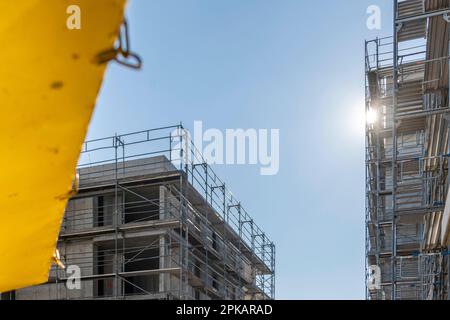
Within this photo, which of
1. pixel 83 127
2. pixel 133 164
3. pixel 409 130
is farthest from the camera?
pixel 133 164

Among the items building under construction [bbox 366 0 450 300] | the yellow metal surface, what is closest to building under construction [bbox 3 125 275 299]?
building under construction [bbox 366 0 450 300]

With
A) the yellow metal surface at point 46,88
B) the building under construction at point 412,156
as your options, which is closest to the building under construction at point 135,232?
the building under construction at point 412,156

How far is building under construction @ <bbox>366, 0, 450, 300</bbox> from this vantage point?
9.87 m

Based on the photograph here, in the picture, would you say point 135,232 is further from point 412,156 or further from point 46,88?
point 46,88

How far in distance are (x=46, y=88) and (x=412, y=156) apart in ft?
44.4

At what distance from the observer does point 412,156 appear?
46.1 feet

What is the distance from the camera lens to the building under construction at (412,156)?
32.4 feet

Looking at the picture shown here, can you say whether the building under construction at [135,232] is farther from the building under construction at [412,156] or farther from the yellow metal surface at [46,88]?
the yellow metal surface at [46,88]

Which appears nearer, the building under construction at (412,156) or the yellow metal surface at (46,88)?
the yellow metal surface at (46,88)

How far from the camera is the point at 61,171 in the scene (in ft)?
5.85

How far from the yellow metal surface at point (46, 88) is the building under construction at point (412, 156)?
6.75 m

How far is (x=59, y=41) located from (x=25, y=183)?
549 millimetres
